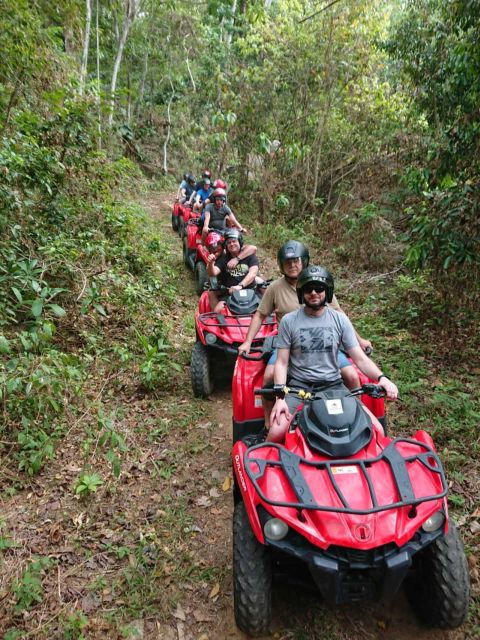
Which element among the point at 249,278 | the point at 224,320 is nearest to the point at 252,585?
the point at 224,320

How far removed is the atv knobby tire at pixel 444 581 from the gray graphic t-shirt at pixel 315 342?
122 centimetres

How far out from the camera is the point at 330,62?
35.3 feet

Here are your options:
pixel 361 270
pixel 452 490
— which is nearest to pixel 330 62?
pixel 361 270

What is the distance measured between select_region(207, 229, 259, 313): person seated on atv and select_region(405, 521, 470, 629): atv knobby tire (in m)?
3.93

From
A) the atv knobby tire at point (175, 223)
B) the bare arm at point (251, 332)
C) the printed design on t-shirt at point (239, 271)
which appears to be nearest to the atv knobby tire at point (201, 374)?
the bare arm at point (251, 332)

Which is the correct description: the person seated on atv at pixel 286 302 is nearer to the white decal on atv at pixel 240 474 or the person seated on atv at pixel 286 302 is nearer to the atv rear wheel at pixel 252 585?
the white decal on atv at pixel 240 474

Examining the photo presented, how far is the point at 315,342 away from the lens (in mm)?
3223

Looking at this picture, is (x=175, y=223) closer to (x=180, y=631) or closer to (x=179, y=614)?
(x=179, y=614)

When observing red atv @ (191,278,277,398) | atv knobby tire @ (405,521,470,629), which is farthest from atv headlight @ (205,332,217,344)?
atv knobby tire @ (405,521,470,629)

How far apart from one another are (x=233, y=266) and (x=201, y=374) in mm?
1753

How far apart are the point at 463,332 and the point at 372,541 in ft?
13.9

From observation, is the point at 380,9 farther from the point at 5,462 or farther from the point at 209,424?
the point at 5,462

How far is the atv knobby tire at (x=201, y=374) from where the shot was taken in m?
4.91

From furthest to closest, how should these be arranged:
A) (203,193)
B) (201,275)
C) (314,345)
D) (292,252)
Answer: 1. (203,193)
2. (201,275)
3. (292,252)
4. (314,345)
